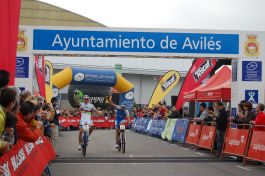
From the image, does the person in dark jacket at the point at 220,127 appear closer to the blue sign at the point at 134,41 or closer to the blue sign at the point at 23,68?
the blue sign at the point at 134,41

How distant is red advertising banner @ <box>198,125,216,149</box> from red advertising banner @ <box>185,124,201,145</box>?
1.65 feet

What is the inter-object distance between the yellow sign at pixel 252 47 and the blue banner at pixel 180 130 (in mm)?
3724

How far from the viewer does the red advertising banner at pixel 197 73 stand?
26219 millimetres

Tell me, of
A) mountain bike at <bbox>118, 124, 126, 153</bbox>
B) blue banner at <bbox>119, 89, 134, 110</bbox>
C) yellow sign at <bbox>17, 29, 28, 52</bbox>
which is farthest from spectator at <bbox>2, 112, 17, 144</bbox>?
blue banner at <bbox>119, 89, 134, 110</bbox>

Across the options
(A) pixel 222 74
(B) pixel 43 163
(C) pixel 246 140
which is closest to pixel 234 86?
(A) pixel 222 74

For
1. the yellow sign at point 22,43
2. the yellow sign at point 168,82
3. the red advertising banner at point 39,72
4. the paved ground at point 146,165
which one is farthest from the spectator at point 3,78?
the yellow sign at point 168,82

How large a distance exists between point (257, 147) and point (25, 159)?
7.62 metres

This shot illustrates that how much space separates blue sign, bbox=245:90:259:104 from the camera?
Answer: 65.5 feet

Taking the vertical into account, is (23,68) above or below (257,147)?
above

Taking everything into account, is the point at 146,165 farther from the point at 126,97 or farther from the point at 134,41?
the point at 126,97

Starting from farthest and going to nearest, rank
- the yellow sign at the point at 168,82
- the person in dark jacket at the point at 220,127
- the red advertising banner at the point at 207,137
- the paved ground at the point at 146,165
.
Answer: the yellow sign at the point at 168,82 → the red advertising banner at the point at 207,137 → the person in dark jacket at the point at 220,127 → the paved ground at the point at 146,165

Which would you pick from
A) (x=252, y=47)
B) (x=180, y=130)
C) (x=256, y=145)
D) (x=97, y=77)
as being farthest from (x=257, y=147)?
(x=97, y=77)

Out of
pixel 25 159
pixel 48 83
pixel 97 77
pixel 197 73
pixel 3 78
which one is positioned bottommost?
pixel 25 159

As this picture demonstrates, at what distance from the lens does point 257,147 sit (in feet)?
43.3
